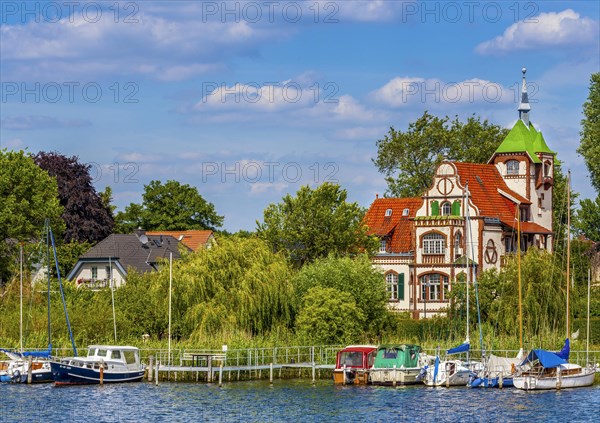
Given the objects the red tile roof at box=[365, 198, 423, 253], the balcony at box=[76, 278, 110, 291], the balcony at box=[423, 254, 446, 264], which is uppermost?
the red tile roof at box=[365, 198, 423, 253]

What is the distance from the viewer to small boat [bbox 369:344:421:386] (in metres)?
77.3

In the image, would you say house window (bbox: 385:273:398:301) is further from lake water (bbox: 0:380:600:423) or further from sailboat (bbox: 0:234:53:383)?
sailboat (bbox: 0:234:53:383)

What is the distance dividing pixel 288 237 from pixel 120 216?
5319cm

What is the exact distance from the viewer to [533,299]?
290 feet

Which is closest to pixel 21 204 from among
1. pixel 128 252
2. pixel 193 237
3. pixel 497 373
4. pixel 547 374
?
pixel 128 252

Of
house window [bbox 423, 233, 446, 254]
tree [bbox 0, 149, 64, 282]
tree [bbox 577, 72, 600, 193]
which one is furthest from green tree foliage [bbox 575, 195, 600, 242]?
tree [bbox 0, 149, 64, 282]

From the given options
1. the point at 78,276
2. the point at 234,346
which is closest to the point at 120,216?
the point at 78,276

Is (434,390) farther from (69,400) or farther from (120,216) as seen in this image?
(120,216)

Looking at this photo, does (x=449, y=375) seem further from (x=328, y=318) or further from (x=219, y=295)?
(x=219, y=295)

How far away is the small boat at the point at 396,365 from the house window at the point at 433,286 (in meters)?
33.5

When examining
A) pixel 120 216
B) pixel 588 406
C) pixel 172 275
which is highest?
pixel 120 216

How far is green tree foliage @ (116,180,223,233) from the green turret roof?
48238 mm

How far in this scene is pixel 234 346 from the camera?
78.4 m

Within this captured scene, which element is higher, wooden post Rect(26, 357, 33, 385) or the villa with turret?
the villa with turret
